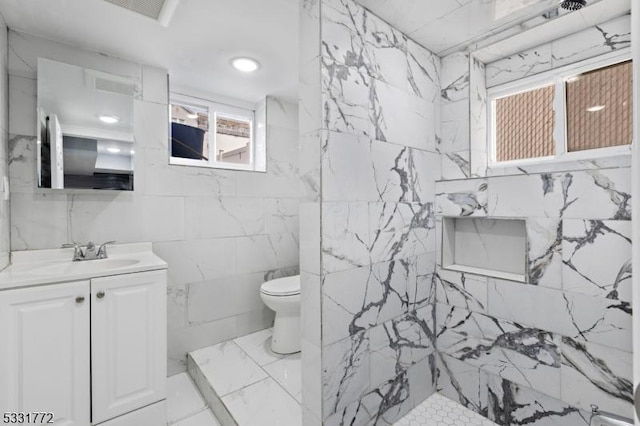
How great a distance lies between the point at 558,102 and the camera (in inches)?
72.8

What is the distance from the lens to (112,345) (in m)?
1.63

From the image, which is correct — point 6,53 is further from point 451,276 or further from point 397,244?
point 451,276

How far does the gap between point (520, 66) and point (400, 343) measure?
1.93 m

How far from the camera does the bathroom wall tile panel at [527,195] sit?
158 centimetres

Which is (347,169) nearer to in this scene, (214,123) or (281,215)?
(281,215)

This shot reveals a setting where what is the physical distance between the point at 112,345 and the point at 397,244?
1685mm

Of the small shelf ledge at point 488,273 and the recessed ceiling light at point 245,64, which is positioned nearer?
the small shelf ledge at point 488,273

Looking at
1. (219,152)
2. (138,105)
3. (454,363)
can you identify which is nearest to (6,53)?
(138,105)

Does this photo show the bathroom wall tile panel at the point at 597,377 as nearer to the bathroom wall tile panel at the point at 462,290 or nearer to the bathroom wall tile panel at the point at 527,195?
the bathroom wall tile panel at the point at 462,290

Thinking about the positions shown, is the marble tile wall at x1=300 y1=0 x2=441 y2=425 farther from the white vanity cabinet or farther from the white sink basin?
the white sink basin

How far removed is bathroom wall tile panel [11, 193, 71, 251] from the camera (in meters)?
1.81

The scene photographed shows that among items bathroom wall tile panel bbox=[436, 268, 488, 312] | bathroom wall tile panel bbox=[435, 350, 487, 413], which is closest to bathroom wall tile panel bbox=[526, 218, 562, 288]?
bathroom wall tile panel bbox=[436, 268, 488, 312]

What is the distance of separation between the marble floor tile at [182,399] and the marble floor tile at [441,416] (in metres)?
1.29

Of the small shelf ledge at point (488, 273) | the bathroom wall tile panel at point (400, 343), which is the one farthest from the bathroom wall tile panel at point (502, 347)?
the small shelf ledge at point (488, 273)
